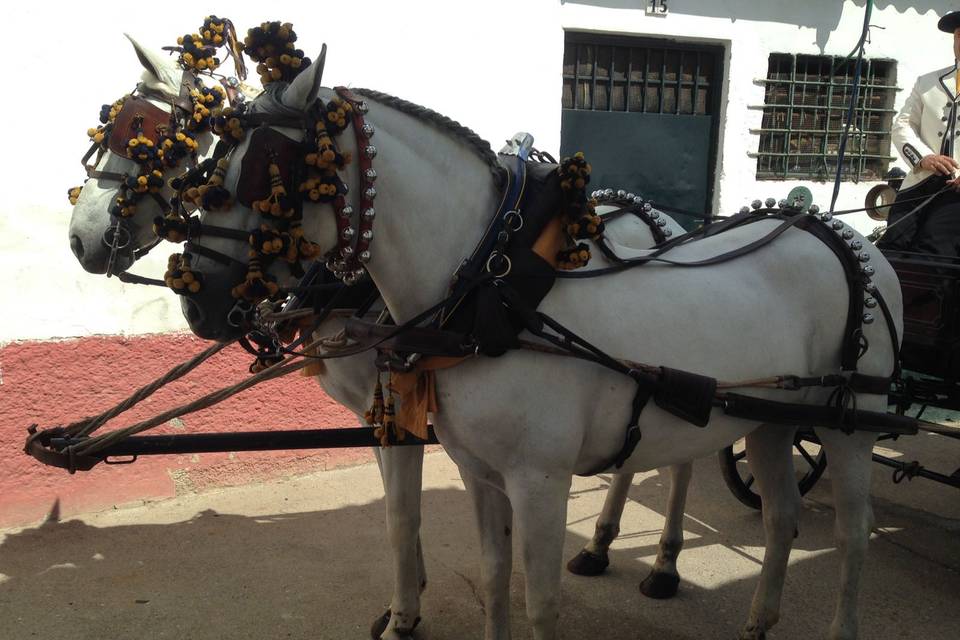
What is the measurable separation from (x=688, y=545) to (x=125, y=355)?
10.3 ft

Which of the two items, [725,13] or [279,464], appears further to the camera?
[725,13]

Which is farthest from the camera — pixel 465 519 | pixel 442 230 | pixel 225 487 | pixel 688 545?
pixel 225 487

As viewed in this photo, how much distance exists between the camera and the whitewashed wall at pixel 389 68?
156 inches

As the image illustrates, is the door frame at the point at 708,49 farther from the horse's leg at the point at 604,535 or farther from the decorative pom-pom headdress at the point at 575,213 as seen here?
the decorative pom-pom headdress at the point at 575,213

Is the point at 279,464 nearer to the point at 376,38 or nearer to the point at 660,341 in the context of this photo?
the point at 376,38

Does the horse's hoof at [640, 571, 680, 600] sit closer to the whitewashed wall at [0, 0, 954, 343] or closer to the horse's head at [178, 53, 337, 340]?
the horse's head at [178, 53, 337, 340]

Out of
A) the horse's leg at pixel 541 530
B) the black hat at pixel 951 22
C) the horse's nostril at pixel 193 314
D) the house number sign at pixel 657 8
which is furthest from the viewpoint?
the house number sign at pixel 657 8

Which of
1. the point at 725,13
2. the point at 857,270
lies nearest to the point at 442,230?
the point at 857,270

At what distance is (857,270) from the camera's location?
272 centimetres

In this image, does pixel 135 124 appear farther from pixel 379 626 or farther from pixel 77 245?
pixel 379 626

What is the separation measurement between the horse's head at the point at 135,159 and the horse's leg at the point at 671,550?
2406mm

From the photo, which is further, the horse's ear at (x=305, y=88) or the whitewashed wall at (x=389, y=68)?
the whitewashed wall at (x=389, y=68)

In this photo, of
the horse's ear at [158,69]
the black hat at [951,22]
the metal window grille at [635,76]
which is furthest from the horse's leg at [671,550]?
the metal window grille at [635,76]

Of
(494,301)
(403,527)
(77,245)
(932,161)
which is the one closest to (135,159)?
(77,245)
